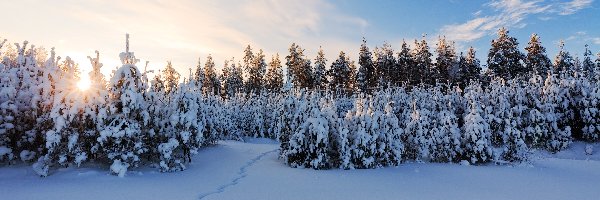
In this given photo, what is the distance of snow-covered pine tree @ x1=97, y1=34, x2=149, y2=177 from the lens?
739cm

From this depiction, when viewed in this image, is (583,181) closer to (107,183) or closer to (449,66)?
(107,183)

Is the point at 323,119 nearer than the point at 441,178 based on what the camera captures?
No

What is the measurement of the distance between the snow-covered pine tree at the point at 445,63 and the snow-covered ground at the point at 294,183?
43934 mm

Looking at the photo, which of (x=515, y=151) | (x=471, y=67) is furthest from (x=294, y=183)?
(x=471, y=67)

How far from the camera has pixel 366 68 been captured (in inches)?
2267

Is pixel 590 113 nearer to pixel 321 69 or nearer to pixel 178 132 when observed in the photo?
pixel 178 132

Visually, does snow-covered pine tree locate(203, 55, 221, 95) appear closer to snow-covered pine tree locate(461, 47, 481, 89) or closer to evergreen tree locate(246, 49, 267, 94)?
evergreen tree locate(246, 49, 267, 94)

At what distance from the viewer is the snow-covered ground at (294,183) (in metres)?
6.50

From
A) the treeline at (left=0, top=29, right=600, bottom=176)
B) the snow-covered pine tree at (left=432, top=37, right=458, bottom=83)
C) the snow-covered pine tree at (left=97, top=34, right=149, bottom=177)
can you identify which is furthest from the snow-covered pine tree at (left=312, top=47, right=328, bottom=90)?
the snow-covered pine tree at (left=97, top=34, right=149, bottom=177)

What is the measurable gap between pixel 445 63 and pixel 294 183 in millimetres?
50019

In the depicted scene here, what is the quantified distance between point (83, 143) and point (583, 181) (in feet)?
32.4

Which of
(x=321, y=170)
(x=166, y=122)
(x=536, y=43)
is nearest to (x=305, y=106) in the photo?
(x=321, y=170)

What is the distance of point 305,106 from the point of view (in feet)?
32.6

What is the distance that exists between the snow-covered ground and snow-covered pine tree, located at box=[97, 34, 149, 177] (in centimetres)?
35
